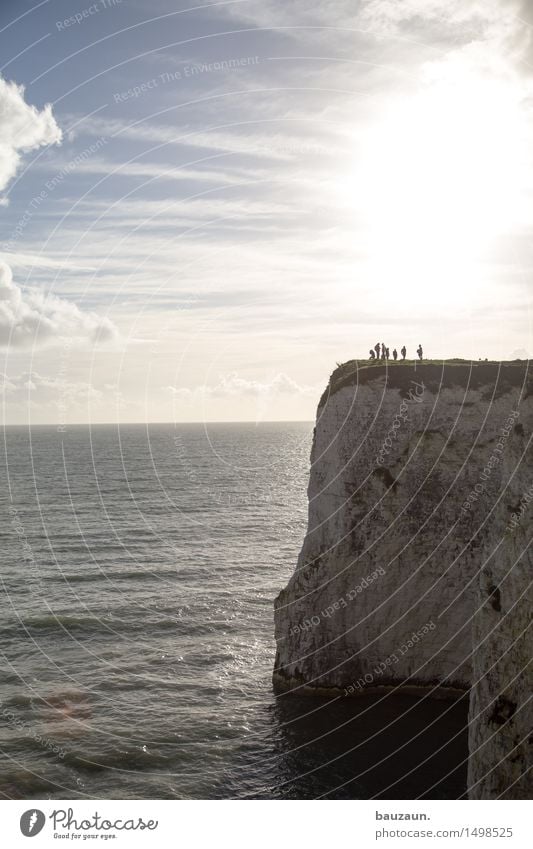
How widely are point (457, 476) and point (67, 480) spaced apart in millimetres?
102228

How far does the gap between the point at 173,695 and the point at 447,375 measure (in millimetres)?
23489

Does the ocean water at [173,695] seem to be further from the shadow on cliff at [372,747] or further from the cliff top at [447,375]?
the cliff top at [447,375]

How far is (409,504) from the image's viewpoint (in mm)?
34969

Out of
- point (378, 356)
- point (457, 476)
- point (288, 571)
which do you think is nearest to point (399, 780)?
point (457, 476)

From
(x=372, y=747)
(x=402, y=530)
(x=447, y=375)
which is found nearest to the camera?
(x=372, y=747)

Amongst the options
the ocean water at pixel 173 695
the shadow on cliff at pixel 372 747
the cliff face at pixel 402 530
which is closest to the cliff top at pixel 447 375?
the cliff face at pixel 402 530

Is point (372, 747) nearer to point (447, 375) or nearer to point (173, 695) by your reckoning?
point (173, 695)

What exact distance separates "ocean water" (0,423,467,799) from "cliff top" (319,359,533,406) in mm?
17109

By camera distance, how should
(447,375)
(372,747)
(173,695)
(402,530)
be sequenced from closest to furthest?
(372,747)
(402,530)
(447,375)
(173,695)

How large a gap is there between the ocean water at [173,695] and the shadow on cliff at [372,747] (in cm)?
9

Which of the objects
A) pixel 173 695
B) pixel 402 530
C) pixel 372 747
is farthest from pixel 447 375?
pixel 173 695

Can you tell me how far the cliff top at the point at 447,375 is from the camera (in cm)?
3469

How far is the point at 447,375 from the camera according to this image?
35.4m
